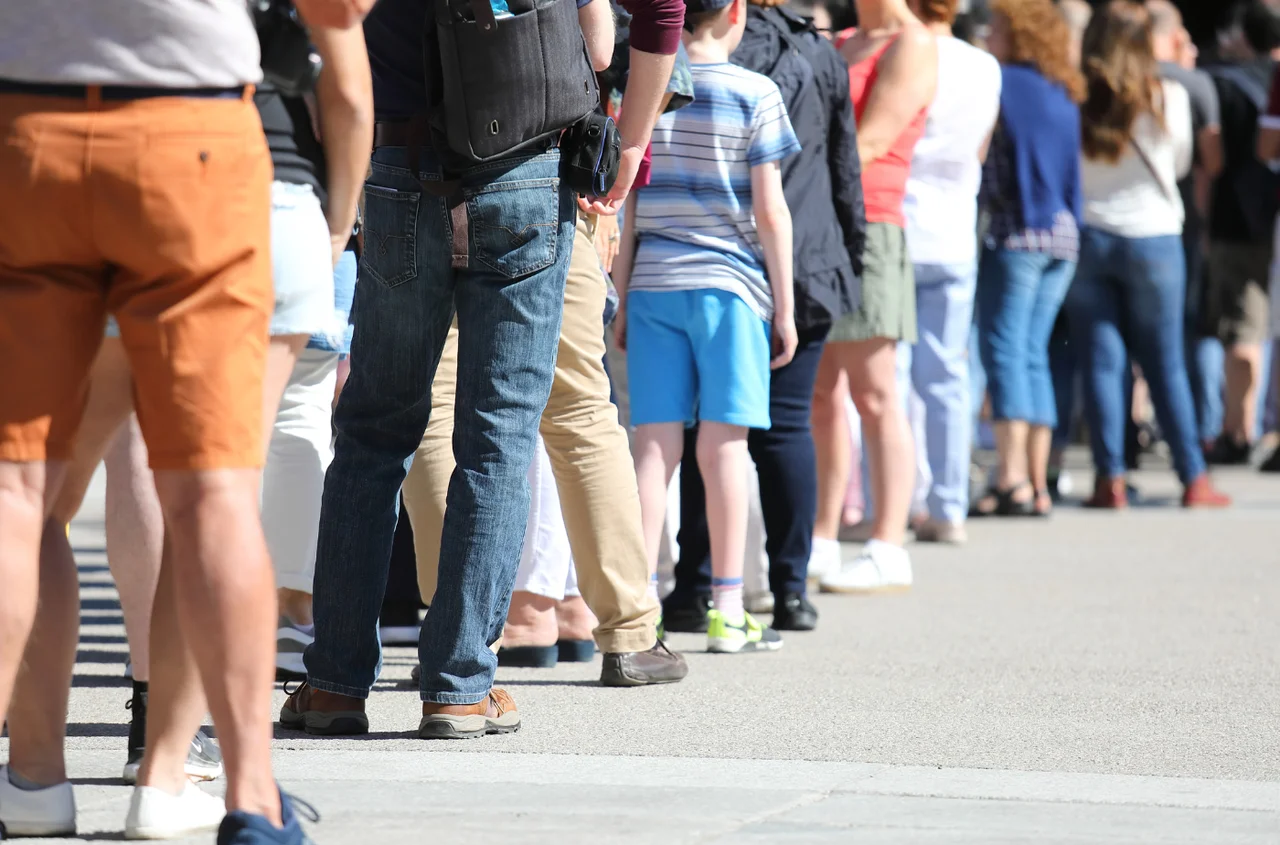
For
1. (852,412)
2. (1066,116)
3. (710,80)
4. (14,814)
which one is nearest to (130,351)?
(14,814)

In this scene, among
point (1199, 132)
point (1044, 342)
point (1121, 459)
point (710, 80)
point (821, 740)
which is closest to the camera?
point (821, 740)

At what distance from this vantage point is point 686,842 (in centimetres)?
349

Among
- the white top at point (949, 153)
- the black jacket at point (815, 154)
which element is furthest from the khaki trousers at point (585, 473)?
the white top at point (949, 153)

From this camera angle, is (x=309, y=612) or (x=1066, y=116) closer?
(x=309, y=612)

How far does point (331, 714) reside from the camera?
4590 millimetres

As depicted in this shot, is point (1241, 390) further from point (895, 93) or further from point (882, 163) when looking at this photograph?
point (895, 93)

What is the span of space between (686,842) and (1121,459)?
8.02 metres

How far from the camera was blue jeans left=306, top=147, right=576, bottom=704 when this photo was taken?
447 cm

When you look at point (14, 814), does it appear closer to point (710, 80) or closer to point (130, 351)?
point (130, 351)

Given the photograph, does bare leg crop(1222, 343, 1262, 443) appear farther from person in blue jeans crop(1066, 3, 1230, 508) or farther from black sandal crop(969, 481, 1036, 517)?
black sandal crop(969, 481, 1036, 517)

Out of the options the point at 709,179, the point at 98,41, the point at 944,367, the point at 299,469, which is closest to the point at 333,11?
the point at 98,41

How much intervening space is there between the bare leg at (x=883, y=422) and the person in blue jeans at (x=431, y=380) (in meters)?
3.35

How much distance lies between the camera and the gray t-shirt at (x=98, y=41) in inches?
122

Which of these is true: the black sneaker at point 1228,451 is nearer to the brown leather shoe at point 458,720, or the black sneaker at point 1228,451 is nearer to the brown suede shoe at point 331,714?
the brown leather shoe at point 458,720
